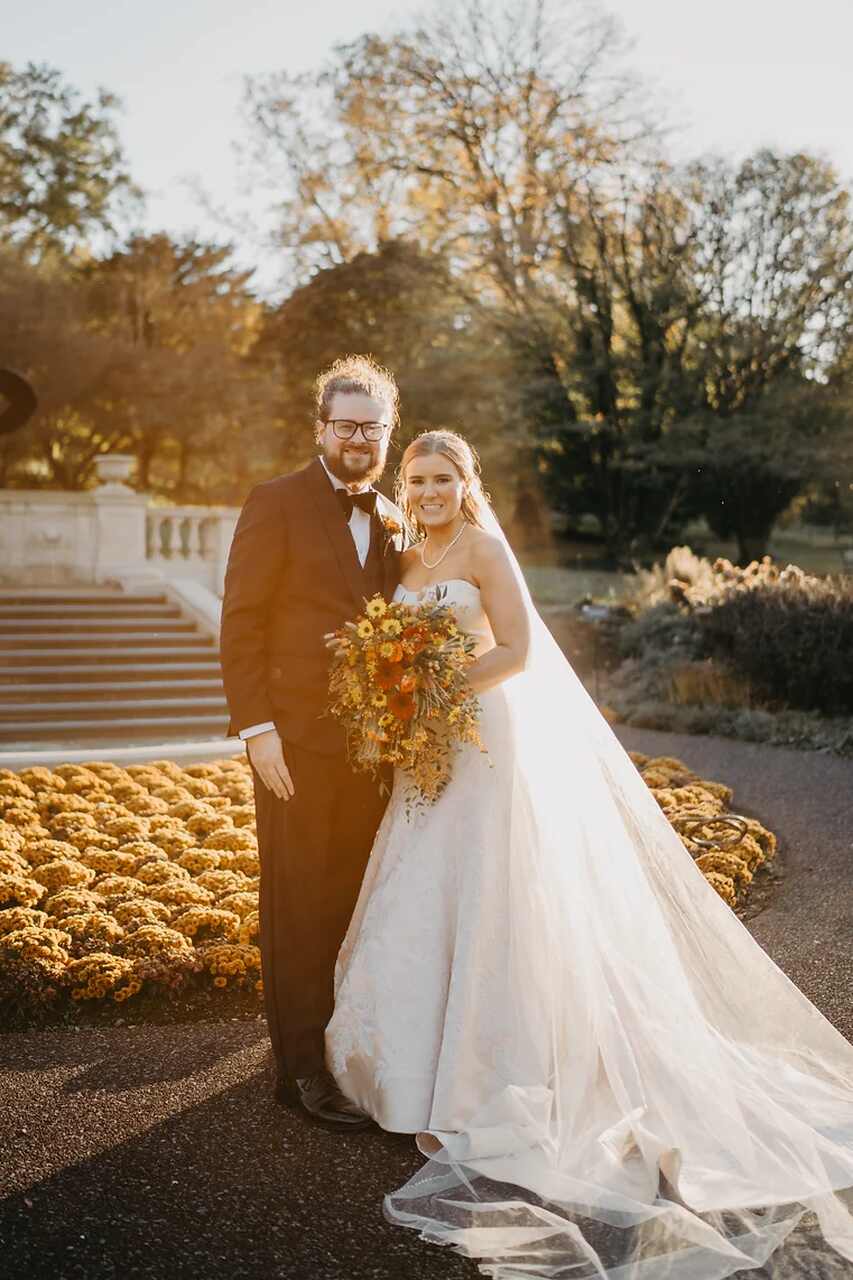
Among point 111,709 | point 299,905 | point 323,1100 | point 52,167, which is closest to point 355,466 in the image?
point 299,905

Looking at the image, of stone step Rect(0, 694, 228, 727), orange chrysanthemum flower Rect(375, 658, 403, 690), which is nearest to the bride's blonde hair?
orange chrysanthemum flower Rect(375, 658, 403, 690)

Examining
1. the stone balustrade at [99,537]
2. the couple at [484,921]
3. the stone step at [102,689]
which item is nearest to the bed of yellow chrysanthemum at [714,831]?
the couple at [484,921]

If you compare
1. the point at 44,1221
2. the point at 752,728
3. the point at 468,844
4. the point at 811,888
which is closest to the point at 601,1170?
the point at 468,844

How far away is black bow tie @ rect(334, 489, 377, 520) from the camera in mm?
3828

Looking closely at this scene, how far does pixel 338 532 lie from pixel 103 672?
9.48m

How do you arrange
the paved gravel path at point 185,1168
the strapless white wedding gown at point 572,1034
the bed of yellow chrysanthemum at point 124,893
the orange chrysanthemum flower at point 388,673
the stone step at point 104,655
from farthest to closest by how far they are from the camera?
the stone step at point 104,655, the bed of yellow chrysanthemum at point 124,893, the orange chrysanthemum flower at point 388,673, the strapless white wedding gown at point 572,1034, the paved gravel path at point 185,1168

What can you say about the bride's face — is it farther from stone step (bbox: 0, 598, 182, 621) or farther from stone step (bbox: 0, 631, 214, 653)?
stone step (bbox: 0, 598, 182, 621)

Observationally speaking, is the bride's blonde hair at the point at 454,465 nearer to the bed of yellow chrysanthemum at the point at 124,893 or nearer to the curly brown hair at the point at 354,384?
the curly brown hair at the point at 354,384

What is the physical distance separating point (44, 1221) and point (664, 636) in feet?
40.2

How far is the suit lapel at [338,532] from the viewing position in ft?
12.3

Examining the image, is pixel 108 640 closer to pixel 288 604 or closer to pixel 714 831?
pixel 714 831

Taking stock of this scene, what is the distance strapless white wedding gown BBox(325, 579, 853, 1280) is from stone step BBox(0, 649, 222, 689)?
9022 mm

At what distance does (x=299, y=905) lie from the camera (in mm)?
3711

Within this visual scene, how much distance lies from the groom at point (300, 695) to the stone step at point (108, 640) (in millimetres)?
9993
